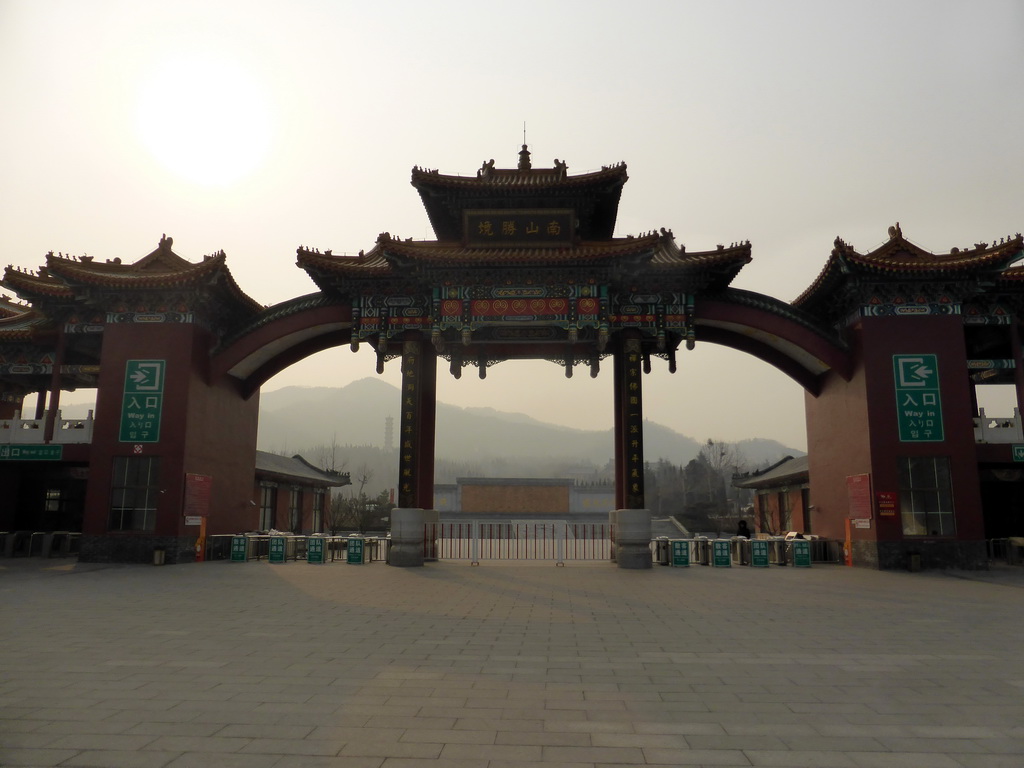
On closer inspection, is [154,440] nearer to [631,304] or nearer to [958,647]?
[631,304]

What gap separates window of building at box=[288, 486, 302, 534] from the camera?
27.1 metres

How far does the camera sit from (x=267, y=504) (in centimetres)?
2475

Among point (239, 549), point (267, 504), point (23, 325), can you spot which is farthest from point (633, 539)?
point (23, 325)

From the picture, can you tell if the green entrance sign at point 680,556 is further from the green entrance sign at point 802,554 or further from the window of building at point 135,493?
the window of building at point 135,493

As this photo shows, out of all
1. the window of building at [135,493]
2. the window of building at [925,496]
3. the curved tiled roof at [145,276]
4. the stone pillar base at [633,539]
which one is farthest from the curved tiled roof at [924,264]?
the window of building at [135,493]

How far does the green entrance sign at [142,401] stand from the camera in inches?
647

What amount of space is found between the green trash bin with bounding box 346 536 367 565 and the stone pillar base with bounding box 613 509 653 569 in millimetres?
6156

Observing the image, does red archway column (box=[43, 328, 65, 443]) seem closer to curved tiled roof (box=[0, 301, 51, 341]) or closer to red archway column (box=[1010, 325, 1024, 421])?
curved tiled roof (box=[0, 301, 51, 341])

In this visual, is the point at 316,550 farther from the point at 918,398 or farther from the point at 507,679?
the point at 918,398

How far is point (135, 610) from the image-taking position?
9.33m

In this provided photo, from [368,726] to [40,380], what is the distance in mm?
20757

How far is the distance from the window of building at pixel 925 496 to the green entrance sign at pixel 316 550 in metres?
13.4

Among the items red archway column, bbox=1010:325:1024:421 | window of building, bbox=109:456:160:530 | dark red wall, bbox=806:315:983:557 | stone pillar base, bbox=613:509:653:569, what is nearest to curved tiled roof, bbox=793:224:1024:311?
dark red wall, bbox=806:315:983:557

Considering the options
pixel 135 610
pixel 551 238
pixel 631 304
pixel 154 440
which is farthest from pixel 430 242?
pixel 135 610
